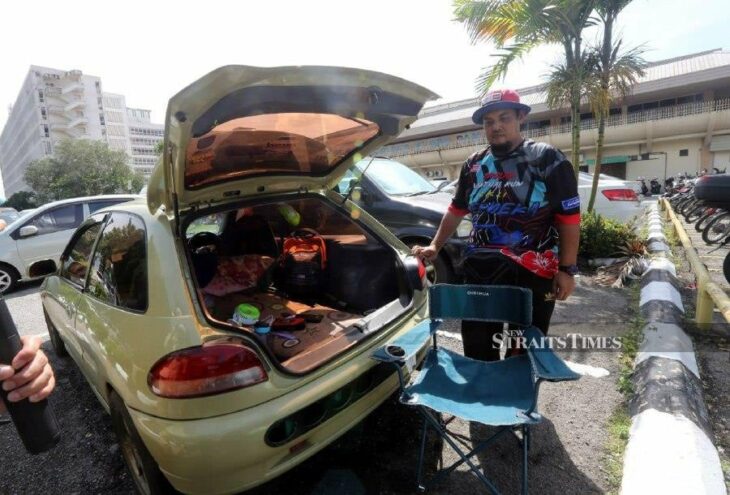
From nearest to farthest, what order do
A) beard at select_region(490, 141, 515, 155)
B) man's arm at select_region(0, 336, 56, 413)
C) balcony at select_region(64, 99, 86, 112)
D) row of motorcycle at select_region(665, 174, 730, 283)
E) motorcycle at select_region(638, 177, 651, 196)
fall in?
1. man's arm at select_region(0, 336, 56, 413)
2. beard at select_region(490, 141, 515, 155)
3. row of motorcycle at select_region(665, 174, 730, 283)
4. motorcycle at select_region(638, 177, 651, 196)
5. balcony at select_region(64, 99, 86, 112)

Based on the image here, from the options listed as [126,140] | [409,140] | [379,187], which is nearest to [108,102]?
[126,140]

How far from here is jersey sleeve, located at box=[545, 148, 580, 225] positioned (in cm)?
212

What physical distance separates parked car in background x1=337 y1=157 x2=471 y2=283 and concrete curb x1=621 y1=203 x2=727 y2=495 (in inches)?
70.3

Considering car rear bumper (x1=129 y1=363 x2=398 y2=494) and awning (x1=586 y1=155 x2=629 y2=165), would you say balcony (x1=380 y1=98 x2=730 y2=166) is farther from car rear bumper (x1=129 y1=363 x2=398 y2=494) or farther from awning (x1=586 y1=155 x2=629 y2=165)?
car rear bumper (x1=129 y1=363 x2=398 y2=494)

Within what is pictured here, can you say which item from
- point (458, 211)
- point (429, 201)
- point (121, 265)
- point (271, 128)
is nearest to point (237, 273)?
point (121, 265)

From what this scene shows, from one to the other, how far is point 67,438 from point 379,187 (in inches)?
144

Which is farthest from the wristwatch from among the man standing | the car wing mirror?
the car wing mirror

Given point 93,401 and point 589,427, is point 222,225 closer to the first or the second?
point 93,401

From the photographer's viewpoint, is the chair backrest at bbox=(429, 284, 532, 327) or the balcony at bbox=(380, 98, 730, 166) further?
the balcony at bbox=(380, 98, 730, 166)

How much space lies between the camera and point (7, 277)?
21.4 feet

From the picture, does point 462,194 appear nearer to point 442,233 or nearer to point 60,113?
point 442,233

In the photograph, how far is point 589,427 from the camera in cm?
233

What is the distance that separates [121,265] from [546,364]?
2.15 metres

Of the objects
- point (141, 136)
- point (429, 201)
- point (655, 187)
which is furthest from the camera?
point (141, 136)
